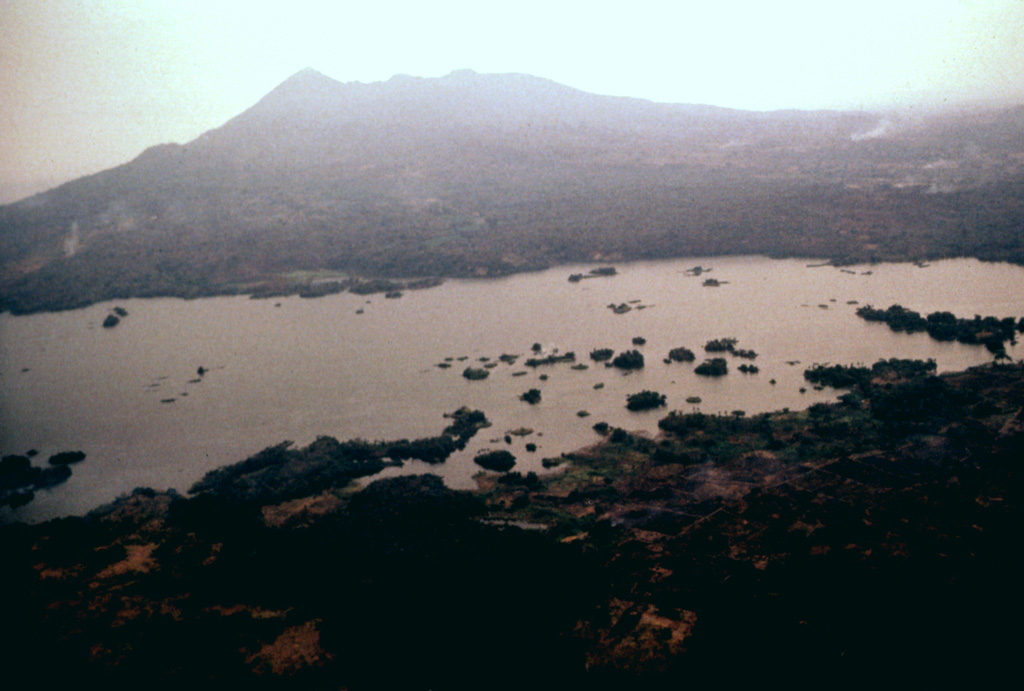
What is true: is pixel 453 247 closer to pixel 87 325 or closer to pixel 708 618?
pixel 87 325

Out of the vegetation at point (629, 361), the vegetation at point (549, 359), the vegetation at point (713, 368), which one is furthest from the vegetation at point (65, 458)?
the vegetation at point (713, 368)

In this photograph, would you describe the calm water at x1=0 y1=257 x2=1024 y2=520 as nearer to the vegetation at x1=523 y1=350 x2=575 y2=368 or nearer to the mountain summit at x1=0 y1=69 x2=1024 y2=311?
the vegetation at x1=523 y1=350 x2=575 y2=368

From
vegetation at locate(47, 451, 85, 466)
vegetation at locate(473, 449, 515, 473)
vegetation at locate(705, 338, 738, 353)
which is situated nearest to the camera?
vegetation at locate(473, 449, 515, 473)

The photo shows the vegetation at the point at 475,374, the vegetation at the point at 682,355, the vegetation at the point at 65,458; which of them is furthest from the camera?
the vegetation at the point at 475,374

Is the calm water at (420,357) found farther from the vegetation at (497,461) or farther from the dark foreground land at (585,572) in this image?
the dark foreground land at (585,572)

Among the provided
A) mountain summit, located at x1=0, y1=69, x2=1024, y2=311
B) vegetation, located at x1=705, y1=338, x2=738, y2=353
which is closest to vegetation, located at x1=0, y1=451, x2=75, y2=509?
vegetation, located at x1=705, y1=338, x2=738, y2=353
